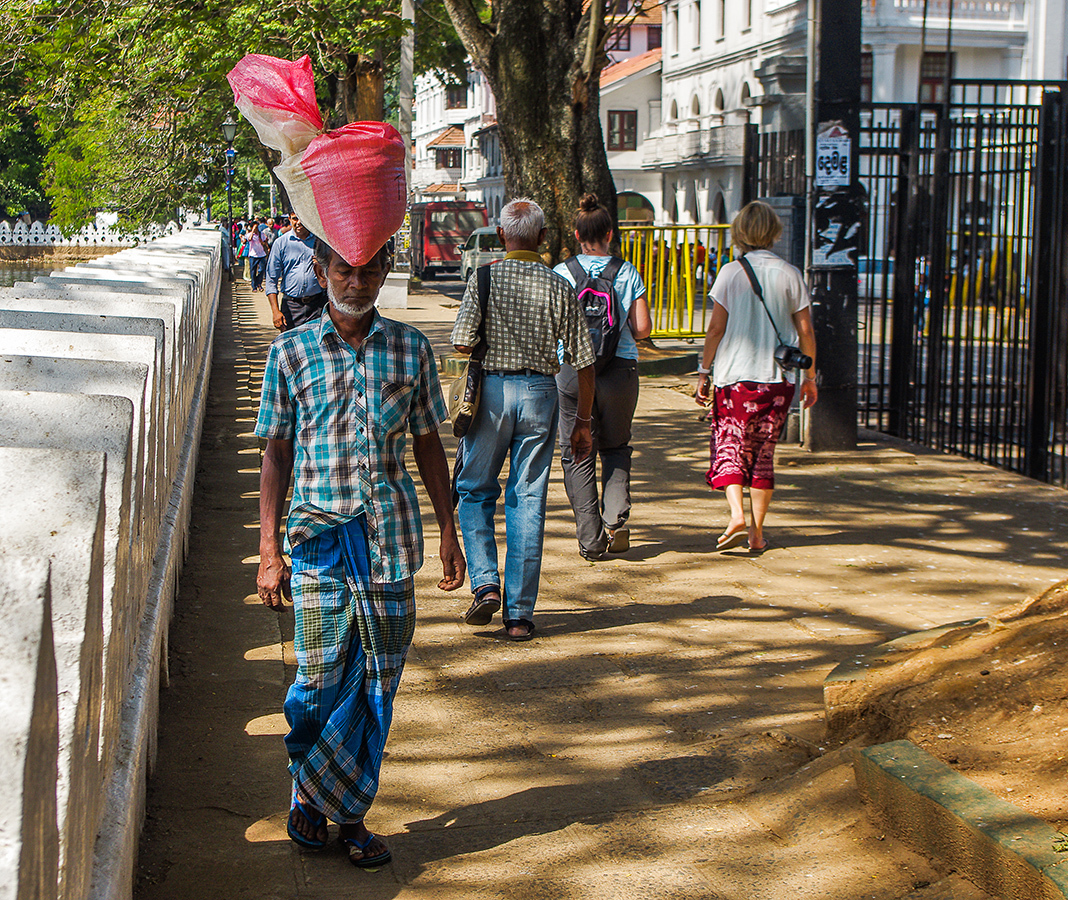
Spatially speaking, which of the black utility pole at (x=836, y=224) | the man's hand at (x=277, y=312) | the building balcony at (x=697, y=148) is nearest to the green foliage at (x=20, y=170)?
the building balcony at (x=697, y=148)

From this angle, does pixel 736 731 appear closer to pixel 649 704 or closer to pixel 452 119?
pixel 649 704

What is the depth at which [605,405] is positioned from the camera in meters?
6.91

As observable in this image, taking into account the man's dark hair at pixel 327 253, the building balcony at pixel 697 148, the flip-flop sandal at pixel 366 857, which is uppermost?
the building balcony at pixel 697 148

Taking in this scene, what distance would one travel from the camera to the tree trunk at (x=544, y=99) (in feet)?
46.1

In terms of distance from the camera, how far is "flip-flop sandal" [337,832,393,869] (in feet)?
11.7

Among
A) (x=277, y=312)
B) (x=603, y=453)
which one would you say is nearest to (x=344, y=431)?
(x=603, y=453)

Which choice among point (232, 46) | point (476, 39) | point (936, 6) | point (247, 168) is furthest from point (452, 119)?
point (476, 39)

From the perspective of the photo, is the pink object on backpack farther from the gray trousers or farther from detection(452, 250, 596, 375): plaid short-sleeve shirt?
the gray trousers

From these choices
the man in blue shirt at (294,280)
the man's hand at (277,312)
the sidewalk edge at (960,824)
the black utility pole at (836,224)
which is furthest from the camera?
the man's hand at (277,312)

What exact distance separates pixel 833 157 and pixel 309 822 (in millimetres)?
7173

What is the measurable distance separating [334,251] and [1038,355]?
6685 mm

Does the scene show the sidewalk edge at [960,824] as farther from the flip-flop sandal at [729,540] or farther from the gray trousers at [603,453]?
the flip-flop sandal at [729,540]

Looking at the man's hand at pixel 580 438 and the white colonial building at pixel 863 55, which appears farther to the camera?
the white colonial building at pixel 863 55

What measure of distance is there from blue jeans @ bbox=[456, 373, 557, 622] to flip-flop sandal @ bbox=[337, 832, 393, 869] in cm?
206
